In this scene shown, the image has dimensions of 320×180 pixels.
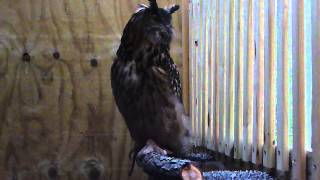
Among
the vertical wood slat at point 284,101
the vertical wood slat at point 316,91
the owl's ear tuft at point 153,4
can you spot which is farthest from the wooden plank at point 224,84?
the vertical wood slat at point 316,91

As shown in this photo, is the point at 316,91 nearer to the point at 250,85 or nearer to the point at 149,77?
the point at 250,85

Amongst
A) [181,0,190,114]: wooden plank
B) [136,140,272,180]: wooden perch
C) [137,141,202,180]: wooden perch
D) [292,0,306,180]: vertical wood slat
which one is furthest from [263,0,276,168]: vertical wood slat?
[181,0,190,114]: wooden plank

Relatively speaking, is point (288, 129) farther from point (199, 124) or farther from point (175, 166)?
point (199, 124)

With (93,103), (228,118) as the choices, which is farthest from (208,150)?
(93,103)

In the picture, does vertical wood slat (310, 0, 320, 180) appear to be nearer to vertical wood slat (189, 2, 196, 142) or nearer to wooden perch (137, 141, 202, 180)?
wooden perch (137, 141, 202, 180)

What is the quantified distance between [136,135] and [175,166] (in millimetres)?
1171

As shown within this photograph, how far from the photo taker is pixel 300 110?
1906mm

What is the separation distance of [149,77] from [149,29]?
0.24m

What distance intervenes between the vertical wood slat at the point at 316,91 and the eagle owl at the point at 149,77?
3.10ft

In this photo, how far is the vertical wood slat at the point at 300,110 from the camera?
1.88 meters

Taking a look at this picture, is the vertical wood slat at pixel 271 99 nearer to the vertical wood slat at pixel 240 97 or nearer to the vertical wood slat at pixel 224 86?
the vertical wood slat at pixel 240 97

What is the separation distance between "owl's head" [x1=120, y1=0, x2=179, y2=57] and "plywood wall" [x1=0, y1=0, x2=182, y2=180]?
0.60 meters

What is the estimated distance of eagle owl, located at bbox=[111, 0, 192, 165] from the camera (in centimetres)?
260

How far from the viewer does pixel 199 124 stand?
3375 millimetres
